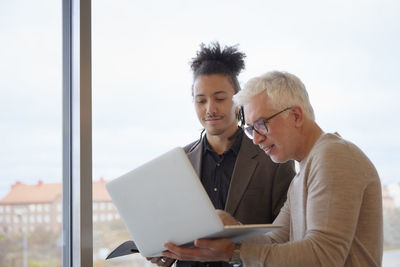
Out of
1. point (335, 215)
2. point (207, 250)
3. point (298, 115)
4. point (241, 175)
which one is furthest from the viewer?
point (241, 175)

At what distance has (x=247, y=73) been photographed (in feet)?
8.71

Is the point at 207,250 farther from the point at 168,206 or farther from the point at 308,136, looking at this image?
the point at 308,136

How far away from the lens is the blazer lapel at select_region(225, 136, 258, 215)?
203cm

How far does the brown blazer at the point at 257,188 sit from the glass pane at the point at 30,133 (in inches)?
40.6

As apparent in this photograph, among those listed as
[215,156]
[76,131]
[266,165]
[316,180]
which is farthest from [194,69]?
[316,180]

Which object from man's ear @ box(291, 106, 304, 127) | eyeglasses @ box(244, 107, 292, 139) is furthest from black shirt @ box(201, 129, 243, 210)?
man's ear @ box(291, 106, 304, 127)

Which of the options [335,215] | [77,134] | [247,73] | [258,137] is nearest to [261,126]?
[258,137]

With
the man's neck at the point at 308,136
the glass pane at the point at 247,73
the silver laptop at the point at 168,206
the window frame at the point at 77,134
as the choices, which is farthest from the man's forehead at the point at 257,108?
the window frame at the point at 77,134

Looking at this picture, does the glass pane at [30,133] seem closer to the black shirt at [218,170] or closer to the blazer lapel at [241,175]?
the black shirt at [218,170]

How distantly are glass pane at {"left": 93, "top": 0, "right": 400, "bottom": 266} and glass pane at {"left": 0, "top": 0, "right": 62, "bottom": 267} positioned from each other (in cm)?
22

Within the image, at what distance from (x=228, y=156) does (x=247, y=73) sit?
2.14 feet

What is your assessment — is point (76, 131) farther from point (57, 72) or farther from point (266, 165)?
point (266, 165)

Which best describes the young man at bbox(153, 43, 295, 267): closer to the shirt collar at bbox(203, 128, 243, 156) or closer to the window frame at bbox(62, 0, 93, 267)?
the shirt collar at bbox(203, 128, 243, 156)

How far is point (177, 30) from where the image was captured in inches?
117
